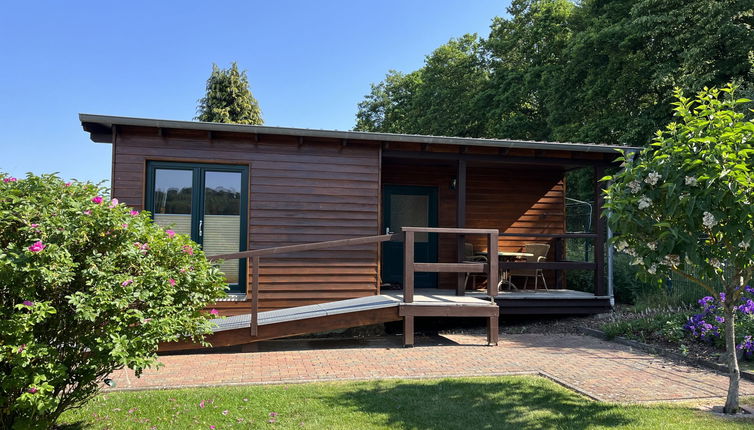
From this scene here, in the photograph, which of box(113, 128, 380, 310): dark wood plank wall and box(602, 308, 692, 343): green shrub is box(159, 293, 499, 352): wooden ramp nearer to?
box(113, 128, 380, 310): dark wood plank wall

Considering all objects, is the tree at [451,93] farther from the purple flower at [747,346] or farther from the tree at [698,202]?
the tree at [698,202]

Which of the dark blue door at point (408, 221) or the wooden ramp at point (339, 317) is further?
the dark blue door at point (408, 221)

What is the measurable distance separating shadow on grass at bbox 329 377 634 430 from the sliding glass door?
12.5 feet

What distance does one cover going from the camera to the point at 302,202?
7.88 metres

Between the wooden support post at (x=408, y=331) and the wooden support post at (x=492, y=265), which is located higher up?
the wooden support post at (x=492, y=265)

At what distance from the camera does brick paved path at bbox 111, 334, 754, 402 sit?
483 cm

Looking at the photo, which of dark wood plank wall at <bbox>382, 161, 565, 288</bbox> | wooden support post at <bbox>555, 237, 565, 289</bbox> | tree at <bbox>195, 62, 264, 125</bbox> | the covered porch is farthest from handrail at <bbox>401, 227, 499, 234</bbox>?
tree at <bbox>195, 62, 264, 125</bbox>

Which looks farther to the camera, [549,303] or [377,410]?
[549,303]

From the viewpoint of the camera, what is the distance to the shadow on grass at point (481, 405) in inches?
149

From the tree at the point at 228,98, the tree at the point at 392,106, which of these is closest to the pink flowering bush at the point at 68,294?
the tree at the point at 392,106

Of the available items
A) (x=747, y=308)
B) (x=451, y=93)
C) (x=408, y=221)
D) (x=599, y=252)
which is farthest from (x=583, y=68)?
(x=747, y=308)

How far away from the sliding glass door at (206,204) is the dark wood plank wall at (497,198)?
126 inches

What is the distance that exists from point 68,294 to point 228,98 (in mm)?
29858

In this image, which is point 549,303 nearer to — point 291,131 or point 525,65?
point 291,131
